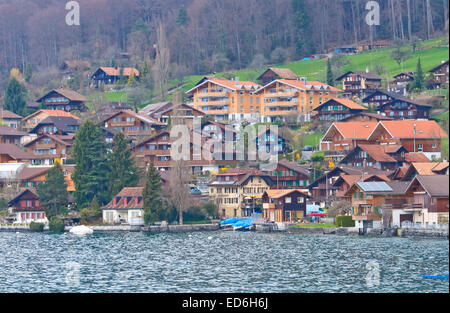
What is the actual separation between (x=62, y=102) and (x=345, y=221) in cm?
7282

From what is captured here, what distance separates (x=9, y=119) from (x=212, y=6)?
184 ft

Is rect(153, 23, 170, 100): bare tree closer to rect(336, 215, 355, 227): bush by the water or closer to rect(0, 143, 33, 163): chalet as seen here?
rect(0, 143, 33, 163): chalet

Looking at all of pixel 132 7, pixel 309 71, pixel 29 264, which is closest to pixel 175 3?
pixel 132 7

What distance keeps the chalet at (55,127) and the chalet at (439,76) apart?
4697 cm

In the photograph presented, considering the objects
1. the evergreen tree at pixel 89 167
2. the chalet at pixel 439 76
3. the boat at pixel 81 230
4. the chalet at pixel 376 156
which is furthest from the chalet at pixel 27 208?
the chalet at pixel 439 76

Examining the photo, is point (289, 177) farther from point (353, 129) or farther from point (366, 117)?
point (366, 117)

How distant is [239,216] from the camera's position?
9194 centimetres

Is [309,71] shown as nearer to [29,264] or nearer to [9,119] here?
[9,119]

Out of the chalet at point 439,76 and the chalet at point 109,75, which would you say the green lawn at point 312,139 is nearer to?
the chalet at point 439,76

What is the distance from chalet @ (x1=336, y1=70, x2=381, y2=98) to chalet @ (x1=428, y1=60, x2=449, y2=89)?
10132 millimetres

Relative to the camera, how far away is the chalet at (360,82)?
126875mm

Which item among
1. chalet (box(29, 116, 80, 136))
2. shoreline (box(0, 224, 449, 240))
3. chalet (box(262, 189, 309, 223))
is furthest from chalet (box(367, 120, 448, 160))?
chalet (box(29, 116, 80, 136))
